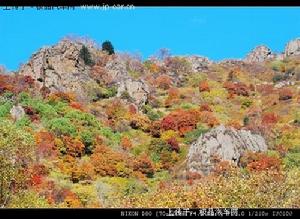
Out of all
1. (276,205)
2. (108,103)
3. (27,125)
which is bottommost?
(276,205)

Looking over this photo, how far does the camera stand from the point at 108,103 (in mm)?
93875

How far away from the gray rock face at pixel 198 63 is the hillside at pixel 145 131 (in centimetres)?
27

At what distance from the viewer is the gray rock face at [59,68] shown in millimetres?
93938

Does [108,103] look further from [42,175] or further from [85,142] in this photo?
[42,175]

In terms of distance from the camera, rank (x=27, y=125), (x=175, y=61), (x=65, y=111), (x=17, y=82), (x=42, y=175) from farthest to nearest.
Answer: (x=175, y=61) → (x=17, y=82) → (x=65, y=111) → (x=27, y=125) → (x=42, y=175)

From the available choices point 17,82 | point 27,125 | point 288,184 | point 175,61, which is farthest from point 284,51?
point 288,184

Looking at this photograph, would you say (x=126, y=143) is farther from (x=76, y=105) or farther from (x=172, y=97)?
(x=172, y=97)

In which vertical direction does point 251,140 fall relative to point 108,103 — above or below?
below

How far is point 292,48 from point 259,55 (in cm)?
909

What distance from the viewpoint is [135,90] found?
327 feet

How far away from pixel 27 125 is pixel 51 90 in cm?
1913

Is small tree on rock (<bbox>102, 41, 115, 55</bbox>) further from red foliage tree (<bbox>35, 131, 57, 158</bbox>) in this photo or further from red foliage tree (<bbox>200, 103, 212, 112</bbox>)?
red foliage tree (<bbox>35, 131, 57, 158</bbox>)

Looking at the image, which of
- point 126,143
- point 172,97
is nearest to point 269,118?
point 172,97

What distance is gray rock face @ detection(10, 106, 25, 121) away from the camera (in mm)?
76800
